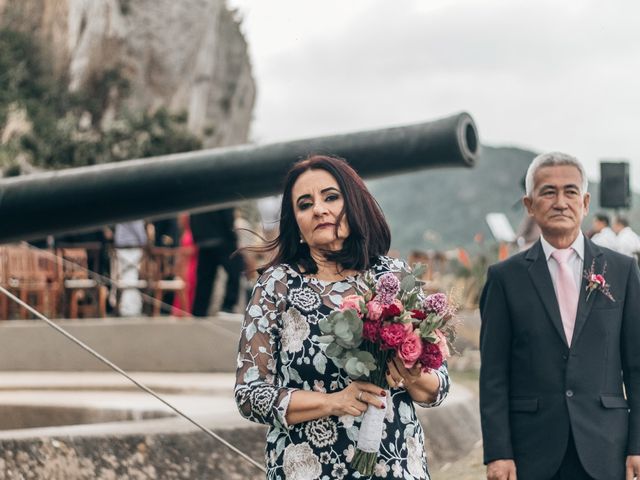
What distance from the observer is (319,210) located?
3.08m

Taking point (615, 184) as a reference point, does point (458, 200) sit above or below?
above

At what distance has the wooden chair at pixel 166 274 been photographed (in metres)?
13.1

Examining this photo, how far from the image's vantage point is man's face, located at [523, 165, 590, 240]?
3615 mm

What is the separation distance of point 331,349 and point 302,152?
2975 millimetres

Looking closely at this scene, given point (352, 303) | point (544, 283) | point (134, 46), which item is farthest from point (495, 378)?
point (134, 46)

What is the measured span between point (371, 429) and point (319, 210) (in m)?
0.57

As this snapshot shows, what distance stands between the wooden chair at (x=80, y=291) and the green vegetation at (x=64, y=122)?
370cm

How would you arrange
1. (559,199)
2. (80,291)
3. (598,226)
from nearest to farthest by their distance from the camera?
(559,199), (80,291), (598,226)

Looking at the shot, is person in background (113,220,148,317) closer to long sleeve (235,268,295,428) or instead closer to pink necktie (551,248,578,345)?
pink necktie (551,248,578,345)

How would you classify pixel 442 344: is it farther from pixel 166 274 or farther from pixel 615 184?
pixel 615 184

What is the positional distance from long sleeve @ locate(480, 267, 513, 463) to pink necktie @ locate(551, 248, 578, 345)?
6.6 inches

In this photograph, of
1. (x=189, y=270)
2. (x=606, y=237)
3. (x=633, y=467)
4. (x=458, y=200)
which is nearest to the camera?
(x=633, y=467)

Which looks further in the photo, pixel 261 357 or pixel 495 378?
pixel 495 378

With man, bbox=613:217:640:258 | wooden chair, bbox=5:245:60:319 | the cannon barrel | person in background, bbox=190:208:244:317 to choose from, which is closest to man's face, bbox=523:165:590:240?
the cannon barrel
